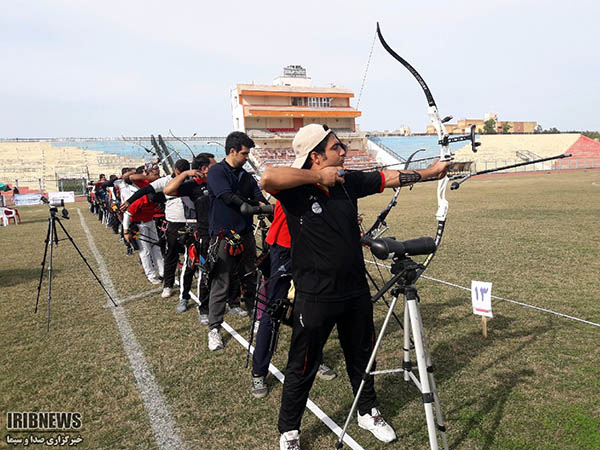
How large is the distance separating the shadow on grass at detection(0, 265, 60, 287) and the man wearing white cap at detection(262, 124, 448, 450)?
7402mm

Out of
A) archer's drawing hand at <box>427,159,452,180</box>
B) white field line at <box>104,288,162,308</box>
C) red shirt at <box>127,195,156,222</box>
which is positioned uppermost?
archer's drawing hand at <box>427,159,452,180</box>

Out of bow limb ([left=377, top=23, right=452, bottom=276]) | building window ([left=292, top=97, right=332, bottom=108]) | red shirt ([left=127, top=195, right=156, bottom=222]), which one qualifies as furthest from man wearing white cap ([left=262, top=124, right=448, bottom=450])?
building window ([left=292, top=97, right=332, bottom=108])

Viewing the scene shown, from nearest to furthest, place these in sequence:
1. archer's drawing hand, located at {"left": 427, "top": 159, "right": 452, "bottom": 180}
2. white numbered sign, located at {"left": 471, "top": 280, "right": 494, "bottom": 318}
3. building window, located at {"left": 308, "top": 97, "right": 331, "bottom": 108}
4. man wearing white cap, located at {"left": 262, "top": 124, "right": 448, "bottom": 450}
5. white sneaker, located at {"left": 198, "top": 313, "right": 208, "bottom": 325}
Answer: man wearing white cap, located at {"left": 262, "top": 124, "right": 448, "bottom": 450}
archer's drawing hand, located at {"left": 427, "top": 159, "right": 452, "bottom": 180}
white numbered sign, located at {"left": 471, "top": 280, "right": 494, "bottom": 318}
white sneaker, located at {"left": 198, "top": 313, "right": 208, "bottom": 325}
building window, located at {"left": 308, "top": 97, "right": 331, "bottom": 108}

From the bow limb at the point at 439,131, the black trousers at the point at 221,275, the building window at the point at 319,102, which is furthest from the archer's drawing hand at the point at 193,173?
the building window at the point at 319,102

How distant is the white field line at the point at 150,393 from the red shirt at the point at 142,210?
2049mm

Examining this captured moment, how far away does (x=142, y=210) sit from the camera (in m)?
7.67

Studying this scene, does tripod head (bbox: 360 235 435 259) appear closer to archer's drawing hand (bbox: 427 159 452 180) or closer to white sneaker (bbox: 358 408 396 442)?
archer's drawing hand (bbox: 427 159 452 180)

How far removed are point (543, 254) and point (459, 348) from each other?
5240mm

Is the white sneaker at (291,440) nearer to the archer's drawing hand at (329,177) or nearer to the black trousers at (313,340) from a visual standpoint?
the black trousers at (313,340)

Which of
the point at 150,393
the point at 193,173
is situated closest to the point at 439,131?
the point at 193,173

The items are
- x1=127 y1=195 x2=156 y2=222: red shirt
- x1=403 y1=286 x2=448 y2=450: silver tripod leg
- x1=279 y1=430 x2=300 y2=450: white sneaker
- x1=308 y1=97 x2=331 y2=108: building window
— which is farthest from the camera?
x1=308 y1=97 x2=331 y2=108: building window

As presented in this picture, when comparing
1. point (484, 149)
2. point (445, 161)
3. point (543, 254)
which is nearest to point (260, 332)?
point (445, 161)

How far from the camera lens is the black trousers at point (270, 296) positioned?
3.66 m

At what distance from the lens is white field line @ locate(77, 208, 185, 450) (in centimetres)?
315
